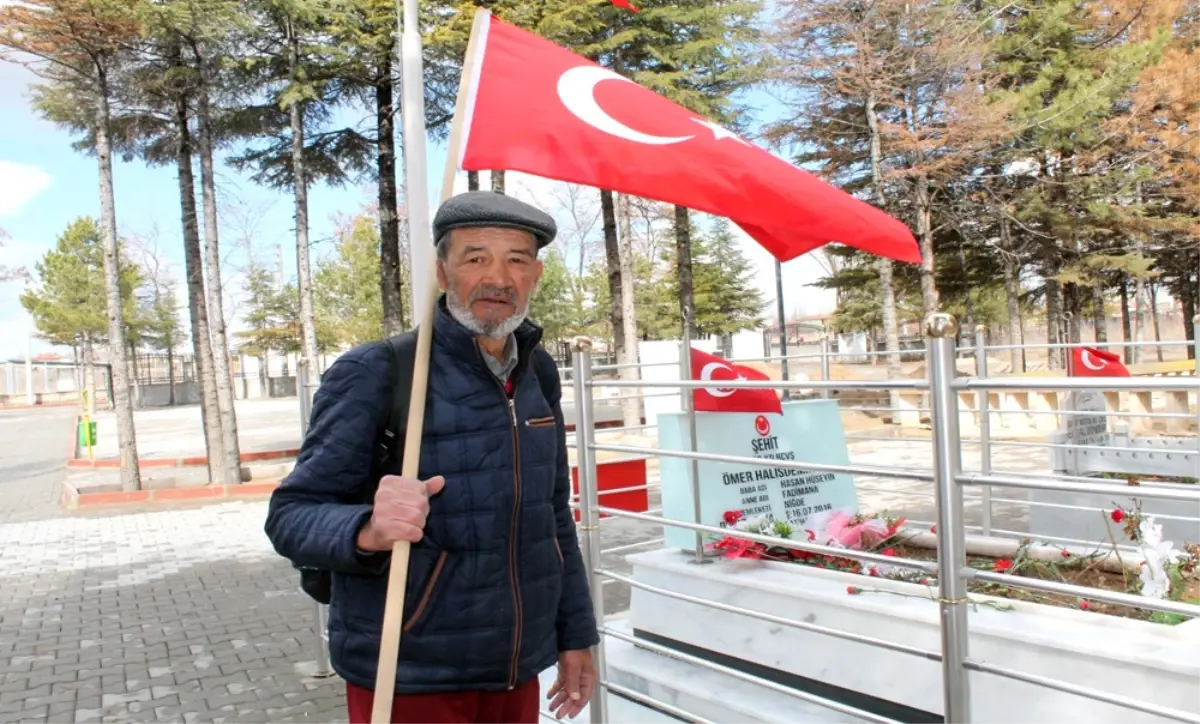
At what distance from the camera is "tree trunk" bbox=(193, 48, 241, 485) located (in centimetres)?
1294

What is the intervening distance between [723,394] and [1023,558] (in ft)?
5.25

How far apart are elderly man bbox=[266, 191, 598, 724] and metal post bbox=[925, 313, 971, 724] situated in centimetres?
91

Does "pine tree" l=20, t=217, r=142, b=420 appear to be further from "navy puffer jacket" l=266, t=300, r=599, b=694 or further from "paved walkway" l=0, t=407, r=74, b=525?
"navy puffer jacket" l=266, t=300, r=599, b=694

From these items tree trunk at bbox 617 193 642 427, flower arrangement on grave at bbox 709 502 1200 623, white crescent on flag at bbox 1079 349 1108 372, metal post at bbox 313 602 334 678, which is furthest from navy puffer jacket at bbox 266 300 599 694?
tree trunk at bbox 617 193 642 427

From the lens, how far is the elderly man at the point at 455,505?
6.03 ft

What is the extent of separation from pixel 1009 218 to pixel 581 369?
2115cm

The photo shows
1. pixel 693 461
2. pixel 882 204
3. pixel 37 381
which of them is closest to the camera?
pixel 693 461

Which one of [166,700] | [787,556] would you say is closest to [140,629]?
[166,700]

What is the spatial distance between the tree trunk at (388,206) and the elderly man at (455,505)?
593 inches

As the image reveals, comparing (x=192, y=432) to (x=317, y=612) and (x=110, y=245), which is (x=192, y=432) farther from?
(x=317, y=612)

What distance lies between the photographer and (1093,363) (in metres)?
6.18

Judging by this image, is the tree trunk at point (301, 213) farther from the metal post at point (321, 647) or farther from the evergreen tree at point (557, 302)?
the evergreen tree at point (557, 302)

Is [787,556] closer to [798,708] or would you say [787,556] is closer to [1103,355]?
[798,708]

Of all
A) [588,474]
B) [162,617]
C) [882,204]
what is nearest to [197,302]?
[162,617]
